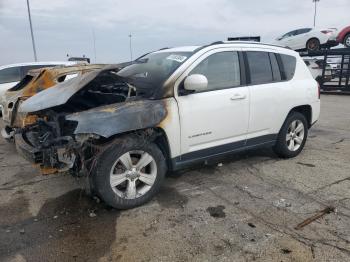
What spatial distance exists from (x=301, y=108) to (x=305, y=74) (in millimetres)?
550

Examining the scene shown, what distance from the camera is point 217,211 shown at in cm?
385

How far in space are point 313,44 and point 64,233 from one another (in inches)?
615

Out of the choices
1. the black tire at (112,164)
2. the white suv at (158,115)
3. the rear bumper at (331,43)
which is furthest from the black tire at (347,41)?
the black tire at (112,164)

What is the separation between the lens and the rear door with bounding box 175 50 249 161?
166 inches

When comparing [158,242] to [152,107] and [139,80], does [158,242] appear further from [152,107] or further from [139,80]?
[139,80]

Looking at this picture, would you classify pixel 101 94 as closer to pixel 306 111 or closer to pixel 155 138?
pixel 155 138

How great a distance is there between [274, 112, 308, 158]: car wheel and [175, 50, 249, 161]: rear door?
3.07 ft

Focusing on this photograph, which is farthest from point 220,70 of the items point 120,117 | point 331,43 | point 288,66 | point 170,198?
point 331,43

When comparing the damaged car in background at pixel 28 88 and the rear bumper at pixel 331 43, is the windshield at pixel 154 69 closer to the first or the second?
the damaged car in background at pixel 28 88

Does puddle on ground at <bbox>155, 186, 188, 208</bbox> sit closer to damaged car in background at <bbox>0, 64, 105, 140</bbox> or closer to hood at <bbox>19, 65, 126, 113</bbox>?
hood at <bbox>19, 65, 126, 113</bbox>

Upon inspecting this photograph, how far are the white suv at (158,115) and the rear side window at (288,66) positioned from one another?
0.02 m

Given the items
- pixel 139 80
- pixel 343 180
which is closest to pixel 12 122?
pixel 139 80

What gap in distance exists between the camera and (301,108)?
228 inches

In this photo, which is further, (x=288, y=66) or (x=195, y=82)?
(x=288, y=66)
